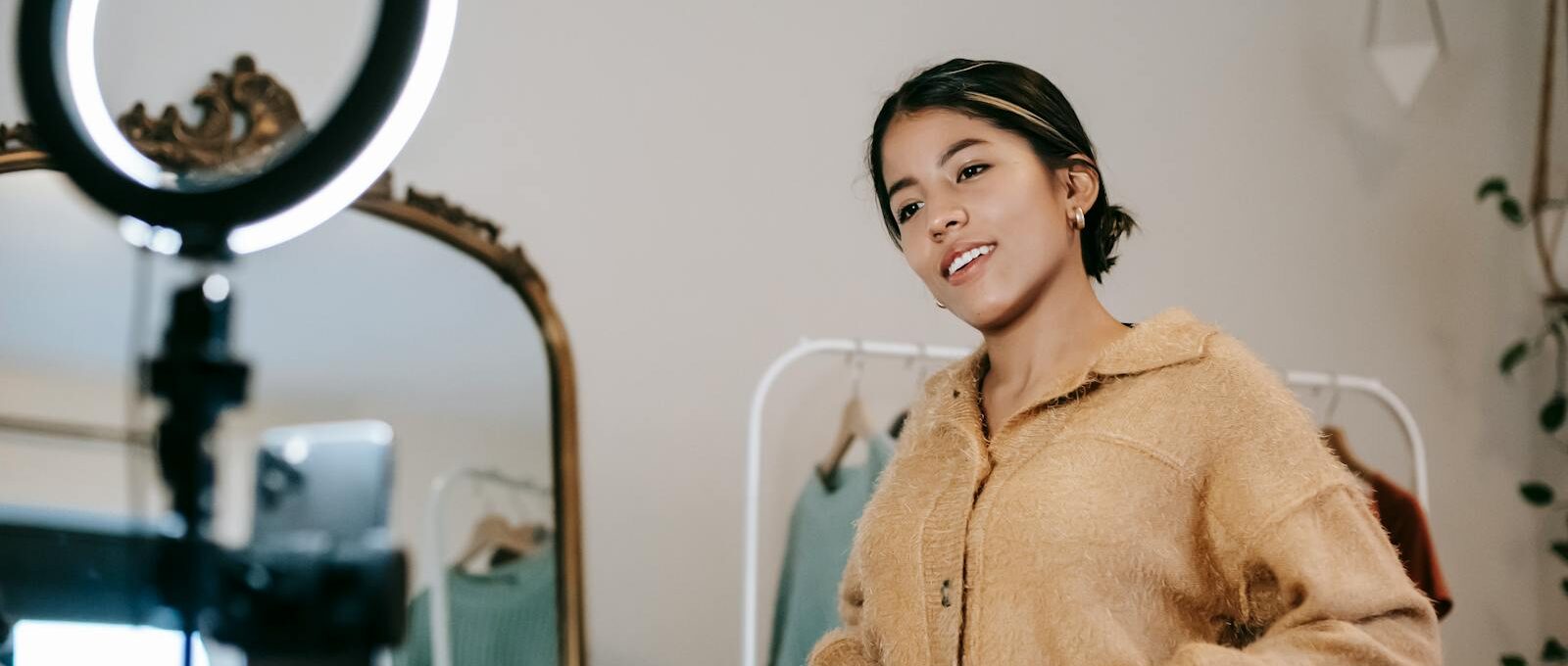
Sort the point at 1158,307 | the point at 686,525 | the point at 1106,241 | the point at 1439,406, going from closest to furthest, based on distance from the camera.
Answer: the point at 1106,241
the point at 686,525
the point at 1158,307
the point at 1439,406

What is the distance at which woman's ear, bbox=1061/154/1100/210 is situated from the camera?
1.00m

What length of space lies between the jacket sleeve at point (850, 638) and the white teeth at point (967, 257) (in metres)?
0.22

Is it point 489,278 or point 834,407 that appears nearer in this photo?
point 489,278

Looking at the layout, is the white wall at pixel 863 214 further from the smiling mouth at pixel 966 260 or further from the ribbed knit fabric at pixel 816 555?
the smiling mouth at pixel 966 260

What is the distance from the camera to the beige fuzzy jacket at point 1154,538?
0.79 metres

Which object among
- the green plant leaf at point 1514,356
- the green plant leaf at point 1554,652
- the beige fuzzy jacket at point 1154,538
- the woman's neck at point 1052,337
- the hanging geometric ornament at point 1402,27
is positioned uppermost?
the hanging geometric ornament at point 1402,27

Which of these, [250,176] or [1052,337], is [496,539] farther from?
[250,176]

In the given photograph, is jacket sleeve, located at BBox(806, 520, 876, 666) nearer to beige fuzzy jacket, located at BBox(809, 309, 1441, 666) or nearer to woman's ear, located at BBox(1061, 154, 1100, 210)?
beige fuzzy jacket, located at BBox(809, 309, 1441, 666)

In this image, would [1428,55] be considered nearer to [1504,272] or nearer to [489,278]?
[1504,272]

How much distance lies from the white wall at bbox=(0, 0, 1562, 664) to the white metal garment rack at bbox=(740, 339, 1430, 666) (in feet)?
0.18

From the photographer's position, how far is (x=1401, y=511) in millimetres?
1723

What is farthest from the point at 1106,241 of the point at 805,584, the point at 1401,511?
the point at 1401,511

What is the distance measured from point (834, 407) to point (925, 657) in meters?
0.90

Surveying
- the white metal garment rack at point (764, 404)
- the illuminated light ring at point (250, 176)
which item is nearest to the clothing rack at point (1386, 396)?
the white metal garment rack at point (764, 404)
